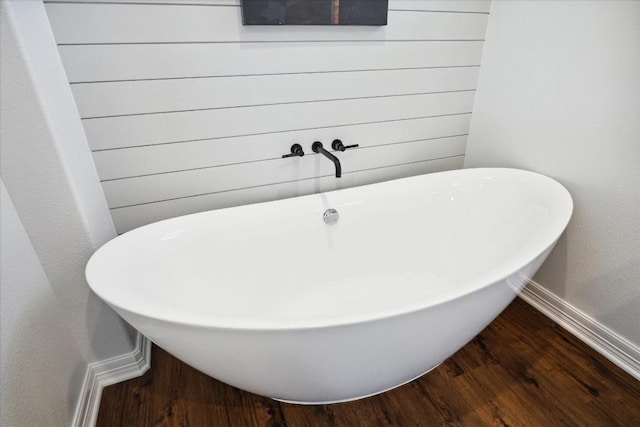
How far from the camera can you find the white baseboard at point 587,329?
4.48ft

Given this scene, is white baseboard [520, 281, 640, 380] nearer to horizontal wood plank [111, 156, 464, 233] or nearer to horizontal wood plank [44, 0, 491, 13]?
horizontal wood plank [111, 156, 464, 233]

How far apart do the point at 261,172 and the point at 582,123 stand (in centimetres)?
126

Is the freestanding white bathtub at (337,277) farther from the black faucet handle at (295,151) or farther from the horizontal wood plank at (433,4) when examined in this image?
the horizontal wood plank at (433,4)

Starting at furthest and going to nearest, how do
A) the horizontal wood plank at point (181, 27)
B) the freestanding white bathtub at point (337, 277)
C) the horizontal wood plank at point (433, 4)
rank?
the horizontal wood plank at point (433, 4) < the horizontal wood plank at point (181, 27) < the freestanding white bathtub at point (337, 277)

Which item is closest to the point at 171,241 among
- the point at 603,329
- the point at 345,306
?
the point at 345,306

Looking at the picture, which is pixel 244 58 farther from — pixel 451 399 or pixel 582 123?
pixel 451 399

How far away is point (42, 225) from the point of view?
1.03m

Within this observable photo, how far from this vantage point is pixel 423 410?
1234mm

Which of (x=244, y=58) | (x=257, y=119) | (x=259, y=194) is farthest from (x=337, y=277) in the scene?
(x=244, y=58)

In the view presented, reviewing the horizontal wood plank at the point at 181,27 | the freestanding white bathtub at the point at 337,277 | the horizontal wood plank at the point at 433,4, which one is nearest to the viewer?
the freestanding white bathtub at the point at 337,277

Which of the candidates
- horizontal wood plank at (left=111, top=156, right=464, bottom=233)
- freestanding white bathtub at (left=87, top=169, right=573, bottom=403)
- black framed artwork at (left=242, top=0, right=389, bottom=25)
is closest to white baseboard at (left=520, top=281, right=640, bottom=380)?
freestanding white bathtub at (left=87, top=169, right=573, bottom=403)

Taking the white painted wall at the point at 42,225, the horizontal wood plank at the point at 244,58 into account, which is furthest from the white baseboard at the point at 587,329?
the white painted wall at the point at 42,225

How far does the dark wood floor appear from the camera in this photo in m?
1.21

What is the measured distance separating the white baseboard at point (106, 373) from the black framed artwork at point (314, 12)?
1.27 metres
